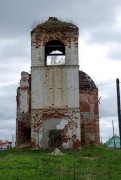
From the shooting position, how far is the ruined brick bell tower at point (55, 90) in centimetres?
2133

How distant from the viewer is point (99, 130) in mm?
28000

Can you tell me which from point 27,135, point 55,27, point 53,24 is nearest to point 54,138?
point 27,135

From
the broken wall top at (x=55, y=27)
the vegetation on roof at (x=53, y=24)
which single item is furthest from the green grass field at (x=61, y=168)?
the vegetation on roof at (x=53, y=24)

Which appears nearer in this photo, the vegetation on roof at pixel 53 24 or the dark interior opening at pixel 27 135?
the vegetation on roof at pixel 53 24

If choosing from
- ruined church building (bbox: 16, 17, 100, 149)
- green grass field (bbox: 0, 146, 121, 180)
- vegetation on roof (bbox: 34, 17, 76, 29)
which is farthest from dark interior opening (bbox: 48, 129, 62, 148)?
vegetation on roof (bbox: 34, 17, 76, 29)

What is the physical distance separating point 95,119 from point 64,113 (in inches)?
269

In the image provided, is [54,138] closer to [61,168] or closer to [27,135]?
[27,135]

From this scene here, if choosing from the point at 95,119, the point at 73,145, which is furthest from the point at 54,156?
the point at 95,119

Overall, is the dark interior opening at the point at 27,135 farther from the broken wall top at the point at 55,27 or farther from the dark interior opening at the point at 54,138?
the broken wall top at the point at 55,27

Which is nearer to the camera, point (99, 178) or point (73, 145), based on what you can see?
point (99, 178)

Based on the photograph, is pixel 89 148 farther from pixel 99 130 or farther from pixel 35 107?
pixel 99 130

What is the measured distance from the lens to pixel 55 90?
21.7m

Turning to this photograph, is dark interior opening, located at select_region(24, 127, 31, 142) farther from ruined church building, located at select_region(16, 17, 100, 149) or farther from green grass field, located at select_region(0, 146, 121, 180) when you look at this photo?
green grass field, located at select_region(0, 146, 121, 180)

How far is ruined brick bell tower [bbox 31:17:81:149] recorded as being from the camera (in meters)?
21.3
